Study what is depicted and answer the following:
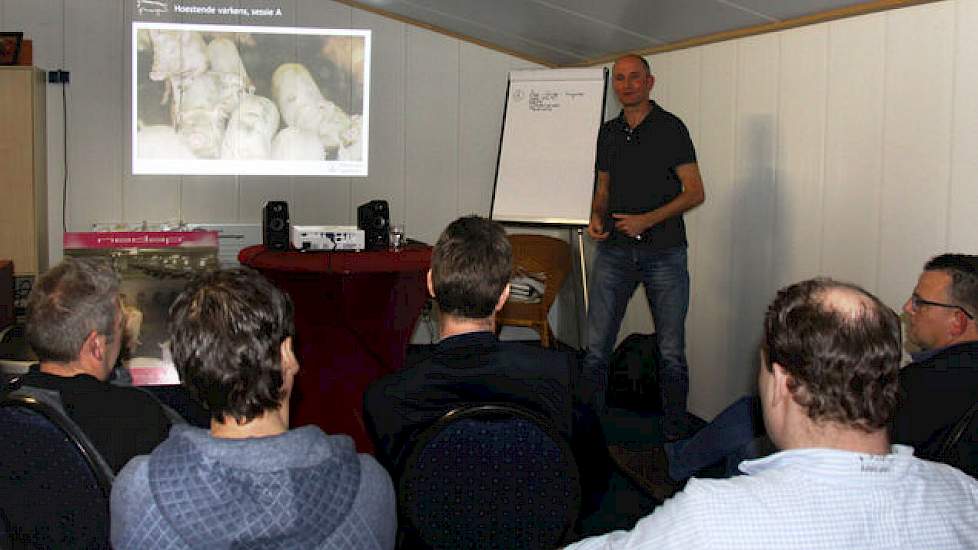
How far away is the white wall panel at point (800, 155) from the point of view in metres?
3.80

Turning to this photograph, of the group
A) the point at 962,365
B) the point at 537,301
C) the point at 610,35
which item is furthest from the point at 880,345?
the point at 537,301

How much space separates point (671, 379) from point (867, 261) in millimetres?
1057

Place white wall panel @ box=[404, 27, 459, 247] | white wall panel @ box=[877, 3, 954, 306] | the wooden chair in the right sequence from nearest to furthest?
white wall panel @ box=[877, 3, 954, 306] < the wooden chair < white wall panel @ box=[404, 27, 459, 247]

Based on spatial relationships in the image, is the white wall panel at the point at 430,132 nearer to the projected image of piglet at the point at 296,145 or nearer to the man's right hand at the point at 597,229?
the projected image of piglet at the point at 296,145

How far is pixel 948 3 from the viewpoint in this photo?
311 centimetres

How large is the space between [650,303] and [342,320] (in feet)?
4.72

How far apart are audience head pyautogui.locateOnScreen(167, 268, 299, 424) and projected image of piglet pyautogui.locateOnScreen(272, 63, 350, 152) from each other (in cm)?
488

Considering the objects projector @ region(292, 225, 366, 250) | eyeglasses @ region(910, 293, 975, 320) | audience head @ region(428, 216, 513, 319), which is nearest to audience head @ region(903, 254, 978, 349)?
eyeglasses @ region(910, 293, 975, 320)

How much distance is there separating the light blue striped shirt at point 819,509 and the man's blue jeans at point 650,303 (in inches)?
118

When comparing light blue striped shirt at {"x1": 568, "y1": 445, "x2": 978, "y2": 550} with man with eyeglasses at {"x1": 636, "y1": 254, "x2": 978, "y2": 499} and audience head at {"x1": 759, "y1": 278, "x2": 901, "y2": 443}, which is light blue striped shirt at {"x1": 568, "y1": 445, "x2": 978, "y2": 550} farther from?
man with eyeglasses at {"x1": 636, "y1": 254, "x2": 978, "y2": 499}

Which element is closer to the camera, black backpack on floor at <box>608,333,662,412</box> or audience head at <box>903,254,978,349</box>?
audience head at <box>903,254,978,349</box>

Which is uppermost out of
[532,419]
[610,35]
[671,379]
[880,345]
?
[610,35]

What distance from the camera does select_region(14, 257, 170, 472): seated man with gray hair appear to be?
1666mm

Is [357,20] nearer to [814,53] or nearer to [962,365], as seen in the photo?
[814,53]
